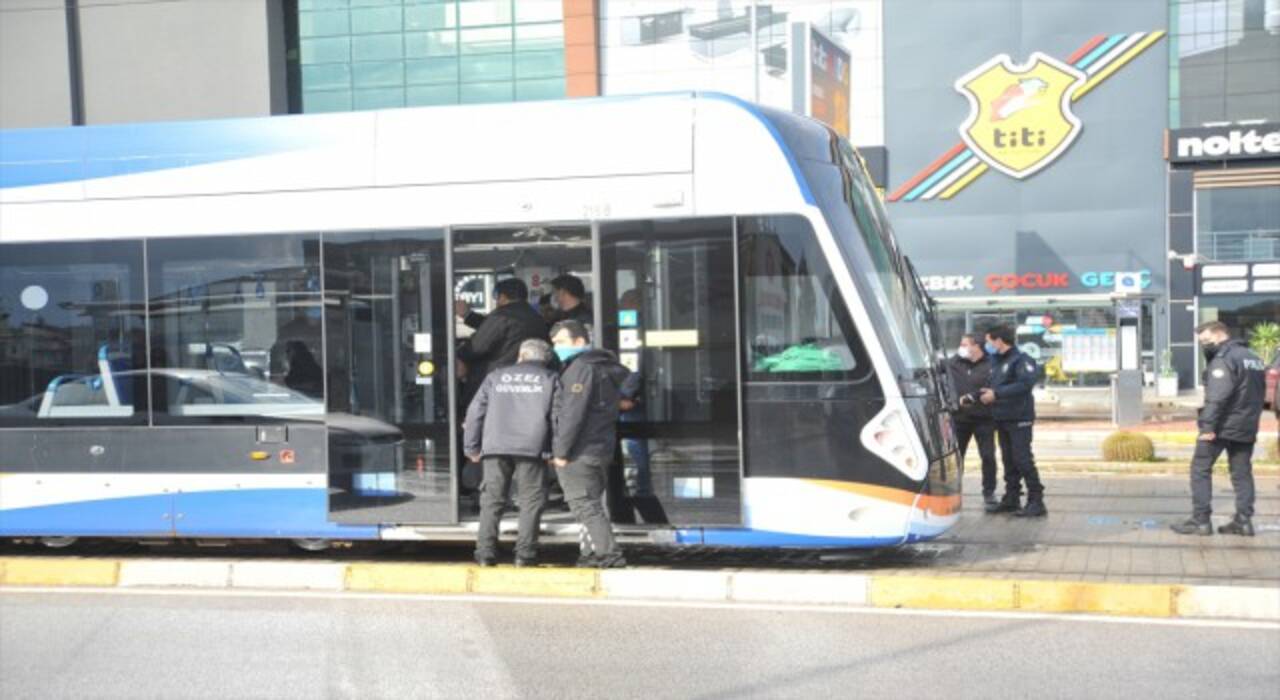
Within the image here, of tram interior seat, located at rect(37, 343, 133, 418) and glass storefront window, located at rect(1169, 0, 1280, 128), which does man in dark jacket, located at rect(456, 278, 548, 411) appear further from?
glass storefront window, located at rect(1169, 0, 1280, 128)

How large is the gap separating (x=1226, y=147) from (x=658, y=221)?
1178 inches

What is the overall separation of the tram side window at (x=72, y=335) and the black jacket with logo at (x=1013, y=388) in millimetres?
6989

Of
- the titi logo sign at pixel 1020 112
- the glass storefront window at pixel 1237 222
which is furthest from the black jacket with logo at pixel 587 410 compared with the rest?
the glass storefront window at pixel 1237 222

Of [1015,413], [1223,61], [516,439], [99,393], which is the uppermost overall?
[1223,61]

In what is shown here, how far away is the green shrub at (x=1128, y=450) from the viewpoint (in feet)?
50.4

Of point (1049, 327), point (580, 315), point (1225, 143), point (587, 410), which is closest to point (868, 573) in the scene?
point (587, 410)

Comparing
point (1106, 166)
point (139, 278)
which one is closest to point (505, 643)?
point (139, 278)

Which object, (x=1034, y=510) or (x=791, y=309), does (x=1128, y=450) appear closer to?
(x=1034, y=510)

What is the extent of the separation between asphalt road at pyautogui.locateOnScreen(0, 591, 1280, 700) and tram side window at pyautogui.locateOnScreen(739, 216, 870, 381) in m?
1.62

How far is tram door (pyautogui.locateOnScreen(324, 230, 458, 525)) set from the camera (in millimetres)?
8820

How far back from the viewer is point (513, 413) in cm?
845

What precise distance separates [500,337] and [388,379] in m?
0.83

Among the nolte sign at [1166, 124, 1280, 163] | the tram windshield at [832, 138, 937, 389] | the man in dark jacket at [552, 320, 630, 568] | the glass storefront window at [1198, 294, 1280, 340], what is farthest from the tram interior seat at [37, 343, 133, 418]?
the glass storefront window at [1198, 294, 1280, 340]

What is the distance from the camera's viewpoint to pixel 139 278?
30.4 ft
